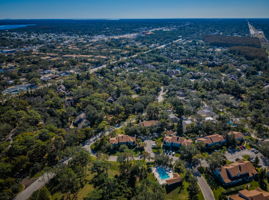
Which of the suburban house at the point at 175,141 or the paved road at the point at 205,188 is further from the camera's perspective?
the suburban house at the point at 175,141

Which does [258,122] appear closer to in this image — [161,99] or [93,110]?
[161,99]

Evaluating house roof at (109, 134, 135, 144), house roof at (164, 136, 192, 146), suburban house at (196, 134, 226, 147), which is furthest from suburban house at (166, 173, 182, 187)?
house roof at (109, 134, 135, 144)

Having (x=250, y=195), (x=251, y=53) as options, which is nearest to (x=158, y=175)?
(x=250, y=195)

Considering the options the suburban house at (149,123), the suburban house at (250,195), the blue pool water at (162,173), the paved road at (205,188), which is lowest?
the paved road at (205,188)

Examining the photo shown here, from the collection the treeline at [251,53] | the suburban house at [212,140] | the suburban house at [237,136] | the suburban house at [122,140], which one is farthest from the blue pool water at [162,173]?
the treeline at [251,53]

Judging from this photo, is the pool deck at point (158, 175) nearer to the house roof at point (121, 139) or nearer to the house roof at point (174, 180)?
the house roof at point (174, 180)


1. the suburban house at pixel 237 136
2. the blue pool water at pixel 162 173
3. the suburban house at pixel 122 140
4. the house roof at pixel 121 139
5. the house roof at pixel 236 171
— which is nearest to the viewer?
the house roof at pixel 236 171
